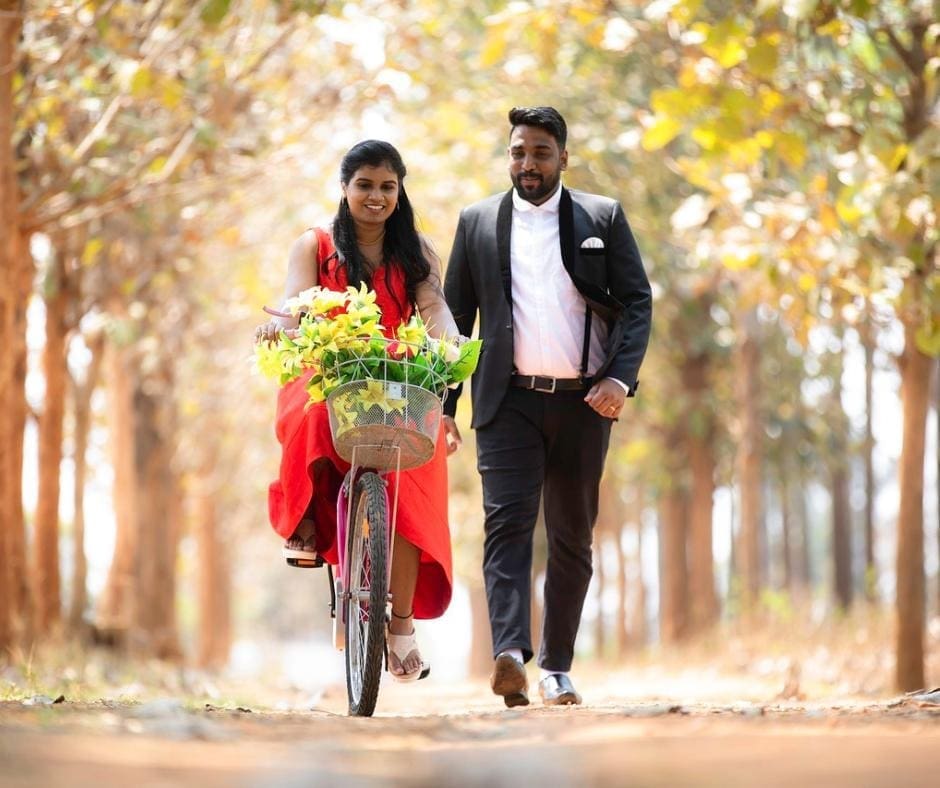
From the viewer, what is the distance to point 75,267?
15.9m

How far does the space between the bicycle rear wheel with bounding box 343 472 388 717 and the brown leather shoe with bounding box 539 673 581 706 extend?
0.98 meters

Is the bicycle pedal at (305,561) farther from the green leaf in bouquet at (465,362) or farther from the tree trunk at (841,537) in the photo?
the tree trunk at (841,537)

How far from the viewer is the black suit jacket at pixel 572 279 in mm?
7242

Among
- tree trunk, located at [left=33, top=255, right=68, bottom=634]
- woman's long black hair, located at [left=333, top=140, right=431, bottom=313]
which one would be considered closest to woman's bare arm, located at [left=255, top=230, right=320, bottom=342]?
woman's long black hair, located at [left=333, top=140, right=431, bottom=313]

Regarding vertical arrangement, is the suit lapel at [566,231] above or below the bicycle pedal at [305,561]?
above

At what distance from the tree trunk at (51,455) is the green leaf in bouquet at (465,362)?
8.73 m

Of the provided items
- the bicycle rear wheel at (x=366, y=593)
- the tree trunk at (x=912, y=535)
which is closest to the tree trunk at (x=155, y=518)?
the tree trunk at (x=912, y=535)

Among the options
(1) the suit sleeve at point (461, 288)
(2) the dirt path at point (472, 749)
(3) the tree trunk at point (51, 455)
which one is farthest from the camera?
(3) the tree trunk at point (51, 455)

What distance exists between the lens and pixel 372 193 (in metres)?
6.89

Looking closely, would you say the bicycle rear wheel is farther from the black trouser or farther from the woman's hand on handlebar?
the black trouser

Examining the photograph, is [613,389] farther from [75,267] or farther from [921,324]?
[75,267]

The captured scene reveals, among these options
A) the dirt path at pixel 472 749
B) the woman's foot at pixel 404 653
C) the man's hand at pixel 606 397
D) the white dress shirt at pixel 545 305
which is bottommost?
the dirt path at pixel 472 749

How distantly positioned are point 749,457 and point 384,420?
12.1 metres

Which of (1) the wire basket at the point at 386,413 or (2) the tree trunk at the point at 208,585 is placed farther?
(2) the tree trunk at the point at 208,585
